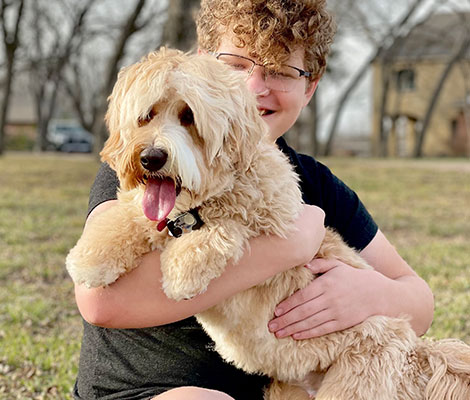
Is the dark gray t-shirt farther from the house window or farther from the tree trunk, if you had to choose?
the house window

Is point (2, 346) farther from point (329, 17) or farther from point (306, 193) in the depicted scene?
point (329, 17)

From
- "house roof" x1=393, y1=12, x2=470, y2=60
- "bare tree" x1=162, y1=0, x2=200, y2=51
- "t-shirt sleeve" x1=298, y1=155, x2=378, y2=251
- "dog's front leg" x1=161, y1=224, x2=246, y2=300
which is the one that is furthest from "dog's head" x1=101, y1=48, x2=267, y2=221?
"house roof" x1=393, y1=12, x2=470, y2=60

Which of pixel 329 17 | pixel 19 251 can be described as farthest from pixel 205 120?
pixel 19 251

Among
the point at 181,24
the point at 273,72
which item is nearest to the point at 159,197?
the point at 273,72

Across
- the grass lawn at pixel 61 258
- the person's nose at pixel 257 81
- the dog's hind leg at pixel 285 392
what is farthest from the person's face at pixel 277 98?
the grass lawn at pixel 61 258

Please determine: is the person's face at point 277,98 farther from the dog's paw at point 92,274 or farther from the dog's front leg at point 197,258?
the dog's paw at point 92,274

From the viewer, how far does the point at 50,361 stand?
4023 millimetres

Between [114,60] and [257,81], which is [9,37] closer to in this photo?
[114,60]

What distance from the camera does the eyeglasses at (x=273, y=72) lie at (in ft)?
8.39

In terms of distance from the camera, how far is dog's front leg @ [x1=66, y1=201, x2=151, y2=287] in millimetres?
2027

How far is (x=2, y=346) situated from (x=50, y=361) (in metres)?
0.48

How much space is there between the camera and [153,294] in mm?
2070

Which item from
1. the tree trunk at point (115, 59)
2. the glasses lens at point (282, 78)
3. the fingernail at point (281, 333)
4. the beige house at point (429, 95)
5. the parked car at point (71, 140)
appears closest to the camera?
the fingernail at point (281, 333)

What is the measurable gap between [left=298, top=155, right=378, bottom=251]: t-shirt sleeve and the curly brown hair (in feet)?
1.73
